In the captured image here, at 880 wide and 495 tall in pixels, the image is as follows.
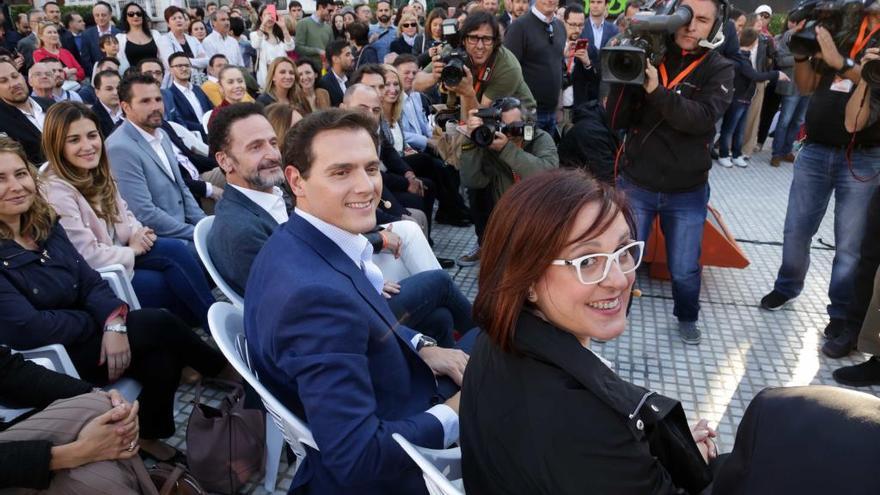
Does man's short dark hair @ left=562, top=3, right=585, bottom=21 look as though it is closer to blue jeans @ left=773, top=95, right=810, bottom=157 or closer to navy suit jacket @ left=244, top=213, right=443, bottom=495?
blue jeans @ left=773, top=95, right=810, bottom=157

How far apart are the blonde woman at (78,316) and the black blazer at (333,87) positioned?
12.1 ft

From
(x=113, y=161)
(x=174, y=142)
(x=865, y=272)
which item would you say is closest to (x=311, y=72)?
(x=174, y=142)

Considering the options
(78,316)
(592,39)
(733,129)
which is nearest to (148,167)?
(78,316)

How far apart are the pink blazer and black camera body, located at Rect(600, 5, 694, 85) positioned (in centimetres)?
251

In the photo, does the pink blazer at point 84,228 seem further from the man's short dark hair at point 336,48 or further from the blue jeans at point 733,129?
the blue jeans at point 733,129

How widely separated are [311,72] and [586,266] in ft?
15.7

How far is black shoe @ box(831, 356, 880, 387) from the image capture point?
286 centimetres

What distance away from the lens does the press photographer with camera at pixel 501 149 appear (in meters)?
3.42

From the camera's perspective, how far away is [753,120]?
7492 mm

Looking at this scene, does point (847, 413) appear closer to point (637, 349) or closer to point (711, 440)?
point (711, 440)

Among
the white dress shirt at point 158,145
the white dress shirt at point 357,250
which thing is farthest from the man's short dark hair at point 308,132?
the white dress shirt at point 158,145

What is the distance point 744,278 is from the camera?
408 cm

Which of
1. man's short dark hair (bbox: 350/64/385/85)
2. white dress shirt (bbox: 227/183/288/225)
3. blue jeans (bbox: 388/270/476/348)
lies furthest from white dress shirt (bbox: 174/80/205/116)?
blue jeans (bbox: 388/270/476/348)

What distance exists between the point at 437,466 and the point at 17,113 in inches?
167
